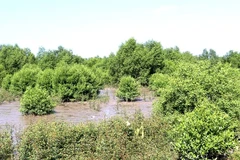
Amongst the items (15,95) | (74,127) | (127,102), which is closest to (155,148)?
(74,127)

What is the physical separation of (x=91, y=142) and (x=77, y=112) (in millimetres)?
13521

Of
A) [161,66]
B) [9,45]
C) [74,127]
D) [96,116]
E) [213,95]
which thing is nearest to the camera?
[74,127]

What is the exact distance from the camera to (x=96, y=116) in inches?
926

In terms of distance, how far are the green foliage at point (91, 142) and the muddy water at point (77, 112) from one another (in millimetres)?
6022

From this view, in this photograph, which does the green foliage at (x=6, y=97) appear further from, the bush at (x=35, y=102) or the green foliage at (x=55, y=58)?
the green foliage at (x=55, y=58)

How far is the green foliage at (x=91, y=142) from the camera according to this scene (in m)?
11.2

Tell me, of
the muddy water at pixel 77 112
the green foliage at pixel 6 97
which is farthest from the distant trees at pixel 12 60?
the muddy water at pixel 77 112

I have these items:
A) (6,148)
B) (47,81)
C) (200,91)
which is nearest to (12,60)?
(47,81)

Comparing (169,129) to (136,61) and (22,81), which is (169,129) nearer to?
(22,81)

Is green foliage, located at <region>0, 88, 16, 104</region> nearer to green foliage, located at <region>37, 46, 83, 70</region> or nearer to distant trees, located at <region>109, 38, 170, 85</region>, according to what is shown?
distant trees, located at <region>109, 38, 170, 85</region>

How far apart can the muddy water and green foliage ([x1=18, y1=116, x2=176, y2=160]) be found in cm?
602

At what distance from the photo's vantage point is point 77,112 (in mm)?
25328

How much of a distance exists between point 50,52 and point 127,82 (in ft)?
108

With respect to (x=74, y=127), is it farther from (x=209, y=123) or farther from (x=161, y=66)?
(x=161, y=66)
